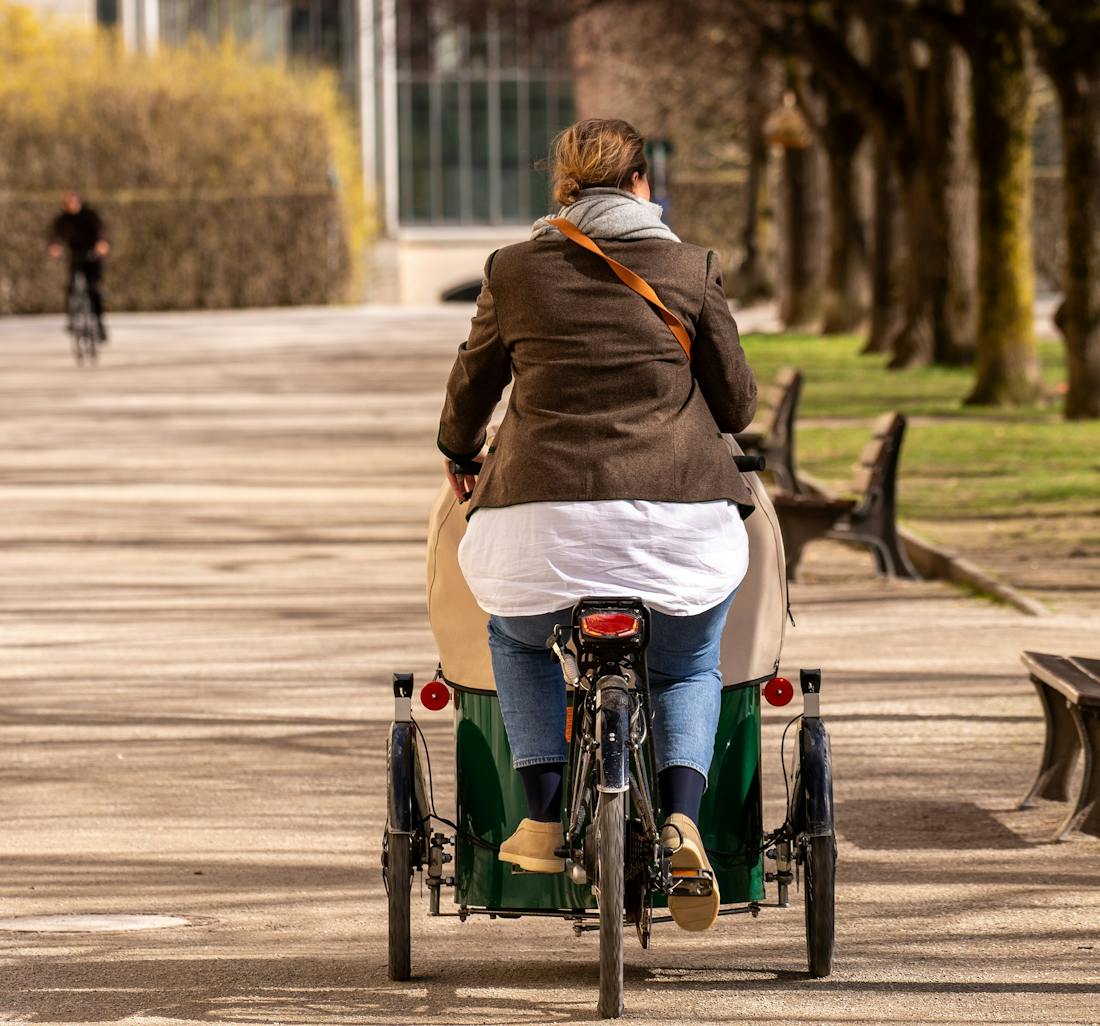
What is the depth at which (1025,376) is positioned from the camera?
79.4 feet

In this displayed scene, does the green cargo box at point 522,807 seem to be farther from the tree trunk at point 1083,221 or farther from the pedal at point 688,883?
the tree trunk at point 1083,221

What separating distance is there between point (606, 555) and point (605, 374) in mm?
361

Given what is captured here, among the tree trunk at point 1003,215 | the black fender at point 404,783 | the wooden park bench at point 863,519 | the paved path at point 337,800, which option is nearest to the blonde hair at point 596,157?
the black fender at point 404,783

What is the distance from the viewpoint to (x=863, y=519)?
13.1 metres

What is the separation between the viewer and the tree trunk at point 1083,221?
843 inches

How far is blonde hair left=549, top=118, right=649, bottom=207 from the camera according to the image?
5.16m

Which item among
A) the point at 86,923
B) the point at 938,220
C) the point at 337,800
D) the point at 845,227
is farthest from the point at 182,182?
the point at 86,923

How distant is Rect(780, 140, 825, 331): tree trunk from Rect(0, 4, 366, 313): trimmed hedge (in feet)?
44.3

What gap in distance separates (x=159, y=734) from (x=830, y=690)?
2506 mm

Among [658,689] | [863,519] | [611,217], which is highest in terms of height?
[611,217]

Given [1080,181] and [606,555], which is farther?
[1080,181]

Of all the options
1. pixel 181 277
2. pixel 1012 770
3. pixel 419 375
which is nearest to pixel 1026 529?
pixel 1012 770

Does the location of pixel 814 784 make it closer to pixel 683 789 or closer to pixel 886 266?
pixel 683 789

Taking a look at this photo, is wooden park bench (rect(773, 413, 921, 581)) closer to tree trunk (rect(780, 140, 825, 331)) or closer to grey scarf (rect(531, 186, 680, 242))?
grey scarf (rect(531, 186, 680, 242))
